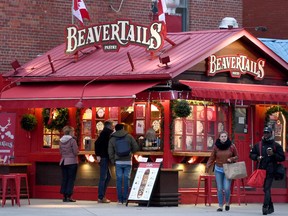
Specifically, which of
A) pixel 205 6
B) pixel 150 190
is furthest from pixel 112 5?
pixel 150 190

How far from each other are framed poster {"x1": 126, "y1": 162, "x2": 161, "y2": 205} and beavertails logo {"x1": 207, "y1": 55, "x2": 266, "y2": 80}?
118 inches

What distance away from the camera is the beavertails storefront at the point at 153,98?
76.9ft

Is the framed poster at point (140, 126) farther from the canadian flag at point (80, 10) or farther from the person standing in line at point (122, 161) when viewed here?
the canadian flag at point (80, 10)

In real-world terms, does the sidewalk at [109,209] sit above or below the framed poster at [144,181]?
below

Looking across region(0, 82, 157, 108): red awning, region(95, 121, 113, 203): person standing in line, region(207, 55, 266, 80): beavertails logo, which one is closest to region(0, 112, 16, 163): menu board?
region(0, 82, 157, 108): red awning

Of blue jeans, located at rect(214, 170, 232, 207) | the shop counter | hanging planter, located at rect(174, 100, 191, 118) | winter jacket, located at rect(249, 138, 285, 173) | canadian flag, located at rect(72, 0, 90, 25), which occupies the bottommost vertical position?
blue jeans, located at rect(214, 170, 232, 207)

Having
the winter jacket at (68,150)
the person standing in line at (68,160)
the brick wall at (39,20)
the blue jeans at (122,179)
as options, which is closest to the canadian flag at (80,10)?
the brick wall at (39,20)

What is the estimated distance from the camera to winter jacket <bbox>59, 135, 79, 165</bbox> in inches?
933

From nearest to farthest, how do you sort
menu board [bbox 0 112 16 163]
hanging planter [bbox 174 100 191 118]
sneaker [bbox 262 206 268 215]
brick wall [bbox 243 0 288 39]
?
1. sneaker [bbox 262 206 268 215]
2. hanging planter [bbox 174 100 191 118]
3. menu board [bbox 0 112 16 163]
4. brick wall [bbox 243 0 288 39]

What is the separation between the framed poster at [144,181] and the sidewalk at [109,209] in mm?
267

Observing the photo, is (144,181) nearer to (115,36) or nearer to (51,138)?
(51,138)

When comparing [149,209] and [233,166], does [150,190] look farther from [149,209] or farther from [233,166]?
[233,166]

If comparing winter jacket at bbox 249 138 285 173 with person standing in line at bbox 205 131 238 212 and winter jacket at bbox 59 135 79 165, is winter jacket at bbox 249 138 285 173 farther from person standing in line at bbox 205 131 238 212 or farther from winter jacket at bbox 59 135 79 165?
winter jacket at bbox 59 135 79 165

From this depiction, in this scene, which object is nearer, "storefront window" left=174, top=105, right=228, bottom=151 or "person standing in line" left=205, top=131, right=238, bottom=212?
"person standing in line" left=205, top=131, right=238, bottom=212
